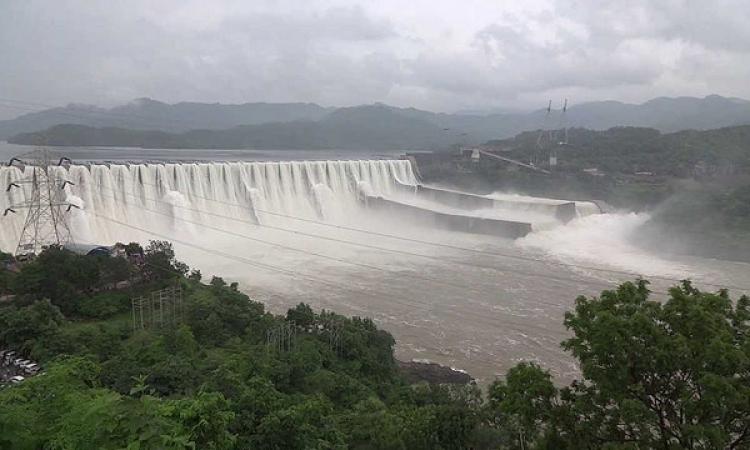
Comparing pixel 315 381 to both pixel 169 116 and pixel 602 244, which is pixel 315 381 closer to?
pixel 602 244

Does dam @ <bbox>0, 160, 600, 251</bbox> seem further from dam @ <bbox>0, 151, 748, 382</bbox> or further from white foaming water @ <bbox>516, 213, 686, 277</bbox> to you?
white foaming water @ <bbox>516, 213, 686, 277</bbox>

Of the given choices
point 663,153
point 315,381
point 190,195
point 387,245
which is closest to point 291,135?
point 663,153

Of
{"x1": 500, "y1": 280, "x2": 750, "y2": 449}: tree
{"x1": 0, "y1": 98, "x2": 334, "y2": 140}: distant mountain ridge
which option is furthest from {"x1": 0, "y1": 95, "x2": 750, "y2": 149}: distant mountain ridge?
{"x1": 500, "y1": 280, "x2": 750, "y2": 449}: tree

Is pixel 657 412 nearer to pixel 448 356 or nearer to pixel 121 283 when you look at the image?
pixel 448 356

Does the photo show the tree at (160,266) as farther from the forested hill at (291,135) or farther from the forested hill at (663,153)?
the forested hill at (663,153)

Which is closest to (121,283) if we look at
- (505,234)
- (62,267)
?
(62,267)

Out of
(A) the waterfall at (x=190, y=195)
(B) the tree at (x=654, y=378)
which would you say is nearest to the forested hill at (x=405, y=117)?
(A) the waterfall at (x=190, y=195)

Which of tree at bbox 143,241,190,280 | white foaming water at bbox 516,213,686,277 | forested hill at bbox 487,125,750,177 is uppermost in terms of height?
forested hill at bbox 487,125,750,177
